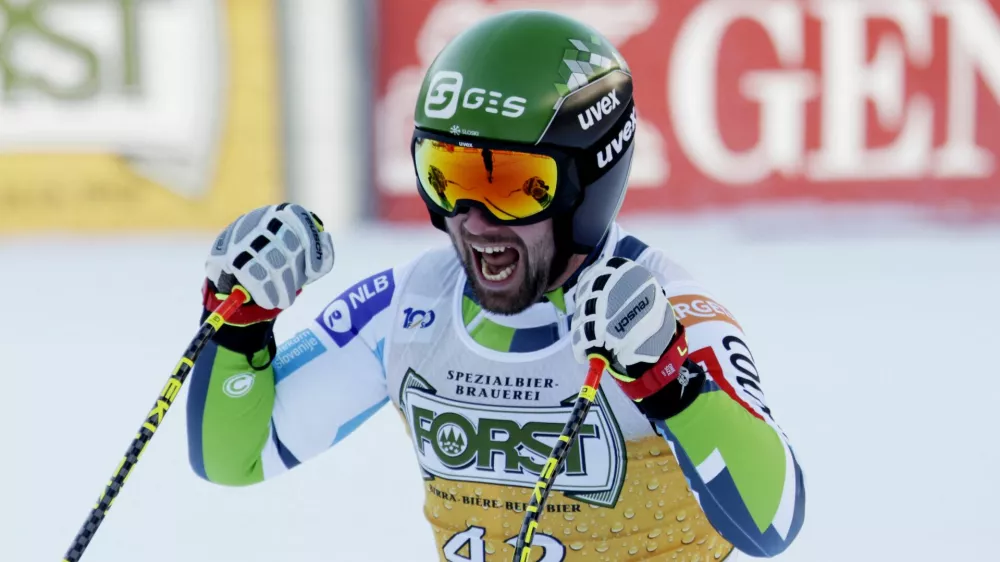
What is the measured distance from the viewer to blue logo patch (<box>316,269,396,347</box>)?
280cm

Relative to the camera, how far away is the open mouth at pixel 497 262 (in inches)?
98.8

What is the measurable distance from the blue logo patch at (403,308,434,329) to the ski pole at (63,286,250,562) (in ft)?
1.09

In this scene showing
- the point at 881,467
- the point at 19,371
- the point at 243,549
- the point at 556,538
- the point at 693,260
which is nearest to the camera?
the point at 556,538

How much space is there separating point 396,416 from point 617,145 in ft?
11.4

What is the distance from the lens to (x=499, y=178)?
2.45 meters

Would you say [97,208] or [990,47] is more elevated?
[990,47]

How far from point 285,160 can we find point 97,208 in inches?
58.6

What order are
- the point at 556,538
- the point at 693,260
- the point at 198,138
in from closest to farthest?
the point at 556,538, the point at 693,260, the point at 198,138

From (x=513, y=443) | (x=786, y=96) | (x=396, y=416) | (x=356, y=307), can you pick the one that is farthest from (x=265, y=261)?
(x=786, y=96)

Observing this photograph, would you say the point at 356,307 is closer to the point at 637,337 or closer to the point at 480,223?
the point at 480,223

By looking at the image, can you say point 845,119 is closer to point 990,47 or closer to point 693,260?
point 990,47

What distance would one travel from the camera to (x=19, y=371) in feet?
22.4

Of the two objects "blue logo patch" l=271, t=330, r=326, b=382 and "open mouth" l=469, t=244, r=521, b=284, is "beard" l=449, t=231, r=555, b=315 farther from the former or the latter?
"blue logo patch" l=271, t=330, r=326, b=382

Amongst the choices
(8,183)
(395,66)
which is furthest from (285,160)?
(8,183)
